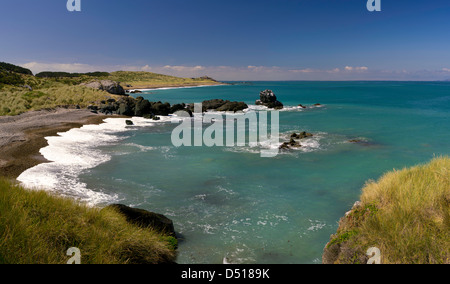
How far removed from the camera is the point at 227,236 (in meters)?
10.5

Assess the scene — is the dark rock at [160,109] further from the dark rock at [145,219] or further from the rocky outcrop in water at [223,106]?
the dark rock at [145,219]

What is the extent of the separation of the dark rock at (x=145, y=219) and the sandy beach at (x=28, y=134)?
9.60 metres

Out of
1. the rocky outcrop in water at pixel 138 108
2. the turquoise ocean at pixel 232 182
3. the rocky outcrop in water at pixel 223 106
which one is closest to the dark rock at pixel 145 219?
the turquoise ocean at pixel 232 182

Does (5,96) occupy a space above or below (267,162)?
above

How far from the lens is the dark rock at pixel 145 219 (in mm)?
8845

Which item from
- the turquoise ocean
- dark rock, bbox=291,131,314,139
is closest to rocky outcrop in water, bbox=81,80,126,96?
the turquoise ocean

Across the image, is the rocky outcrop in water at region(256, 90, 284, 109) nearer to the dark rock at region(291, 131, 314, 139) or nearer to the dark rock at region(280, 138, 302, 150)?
the dark rock at region(291, 131, 314, 139)

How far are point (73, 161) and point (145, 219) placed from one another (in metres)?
12.2

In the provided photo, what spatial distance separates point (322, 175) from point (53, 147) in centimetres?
2074

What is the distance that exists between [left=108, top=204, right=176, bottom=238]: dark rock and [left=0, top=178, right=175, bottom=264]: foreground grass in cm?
197

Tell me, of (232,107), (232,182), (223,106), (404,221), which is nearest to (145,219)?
(404,221)

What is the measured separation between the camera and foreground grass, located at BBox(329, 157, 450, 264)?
5.23 metres
